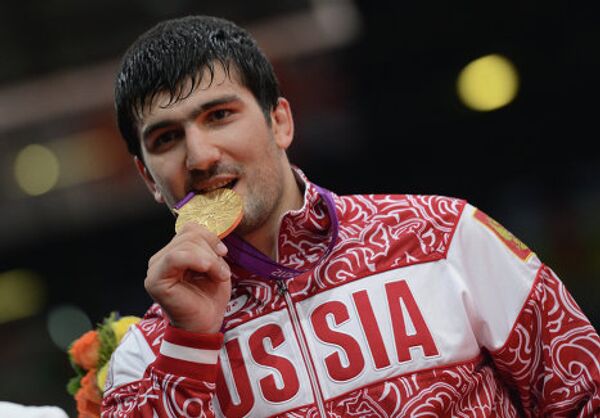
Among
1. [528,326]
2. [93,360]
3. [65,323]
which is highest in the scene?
[93,360]

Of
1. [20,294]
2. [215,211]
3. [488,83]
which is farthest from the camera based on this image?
[20,294]

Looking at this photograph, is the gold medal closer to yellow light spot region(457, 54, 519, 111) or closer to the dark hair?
the dark hair

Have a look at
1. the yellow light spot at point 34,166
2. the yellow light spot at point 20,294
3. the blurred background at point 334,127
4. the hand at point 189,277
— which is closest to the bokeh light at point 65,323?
the blurred background at point 334,127

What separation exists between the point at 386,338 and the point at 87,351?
81 centimetres

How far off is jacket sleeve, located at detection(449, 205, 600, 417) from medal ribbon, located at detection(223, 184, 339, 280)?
304mm

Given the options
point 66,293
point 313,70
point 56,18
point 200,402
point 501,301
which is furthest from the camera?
point 66,293

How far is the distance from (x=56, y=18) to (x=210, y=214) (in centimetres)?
558

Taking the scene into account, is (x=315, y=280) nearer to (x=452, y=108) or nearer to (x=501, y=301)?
(x=501, y=301)

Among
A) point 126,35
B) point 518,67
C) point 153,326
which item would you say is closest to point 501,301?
point 153,326

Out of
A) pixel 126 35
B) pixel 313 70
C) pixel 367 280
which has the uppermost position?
pixel 126 35

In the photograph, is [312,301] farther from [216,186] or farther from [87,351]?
[87,351]

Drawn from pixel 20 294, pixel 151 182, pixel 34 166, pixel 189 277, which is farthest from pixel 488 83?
pixel 189 277

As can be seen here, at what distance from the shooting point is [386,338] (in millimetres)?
1684

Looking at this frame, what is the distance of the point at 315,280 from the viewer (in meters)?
1.74
